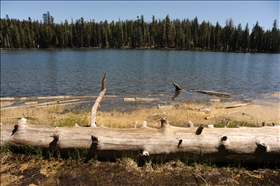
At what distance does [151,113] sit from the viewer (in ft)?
43.6

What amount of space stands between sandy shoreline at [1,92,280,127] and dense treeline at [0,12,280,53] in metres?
118

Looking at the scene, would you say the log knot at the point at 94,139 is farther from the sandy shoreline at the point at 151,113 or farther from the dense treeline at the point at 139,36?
the dense treeline at the point at 139,36

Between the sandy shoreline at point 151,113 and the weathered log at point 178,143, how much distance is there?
4.62 metres

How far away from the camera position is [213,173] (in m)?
4.87

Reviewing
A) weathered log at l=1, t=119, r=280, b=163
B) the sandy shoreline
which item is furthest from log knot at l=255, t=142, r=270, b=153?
the sandy shoreline

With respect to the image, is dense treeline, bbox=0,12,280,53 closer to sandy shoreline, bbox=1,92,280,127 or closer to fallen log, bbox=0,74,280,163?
sandy shoreline, bbox=1,92,280,127

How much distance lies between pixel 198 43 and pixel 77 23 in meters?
82.0

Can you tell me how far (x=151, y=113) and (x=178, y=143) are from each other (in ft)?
26.9

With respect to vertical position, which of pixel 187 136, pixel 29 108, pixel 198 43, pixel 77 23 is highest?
pixel 77 23

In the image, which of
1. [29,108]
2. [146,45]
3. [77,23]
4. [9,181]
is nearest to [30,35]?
[77,23]

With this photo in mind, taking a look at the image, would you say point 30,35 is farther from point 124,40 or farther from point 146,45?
point 146,45

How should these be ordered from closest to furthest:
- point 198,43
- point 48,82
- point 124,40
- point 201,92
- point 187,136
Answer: point 187,136 → point 201,92 → point 48,82 → point 198,43 → point 124,40

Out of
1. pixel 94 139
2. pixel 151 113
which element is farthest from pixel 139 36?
pixel 94 139

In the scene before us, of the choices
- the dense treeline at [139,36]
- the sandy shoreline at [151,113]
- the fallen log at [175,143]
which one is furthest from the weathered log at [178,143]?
the dense treeline at [139,36]
